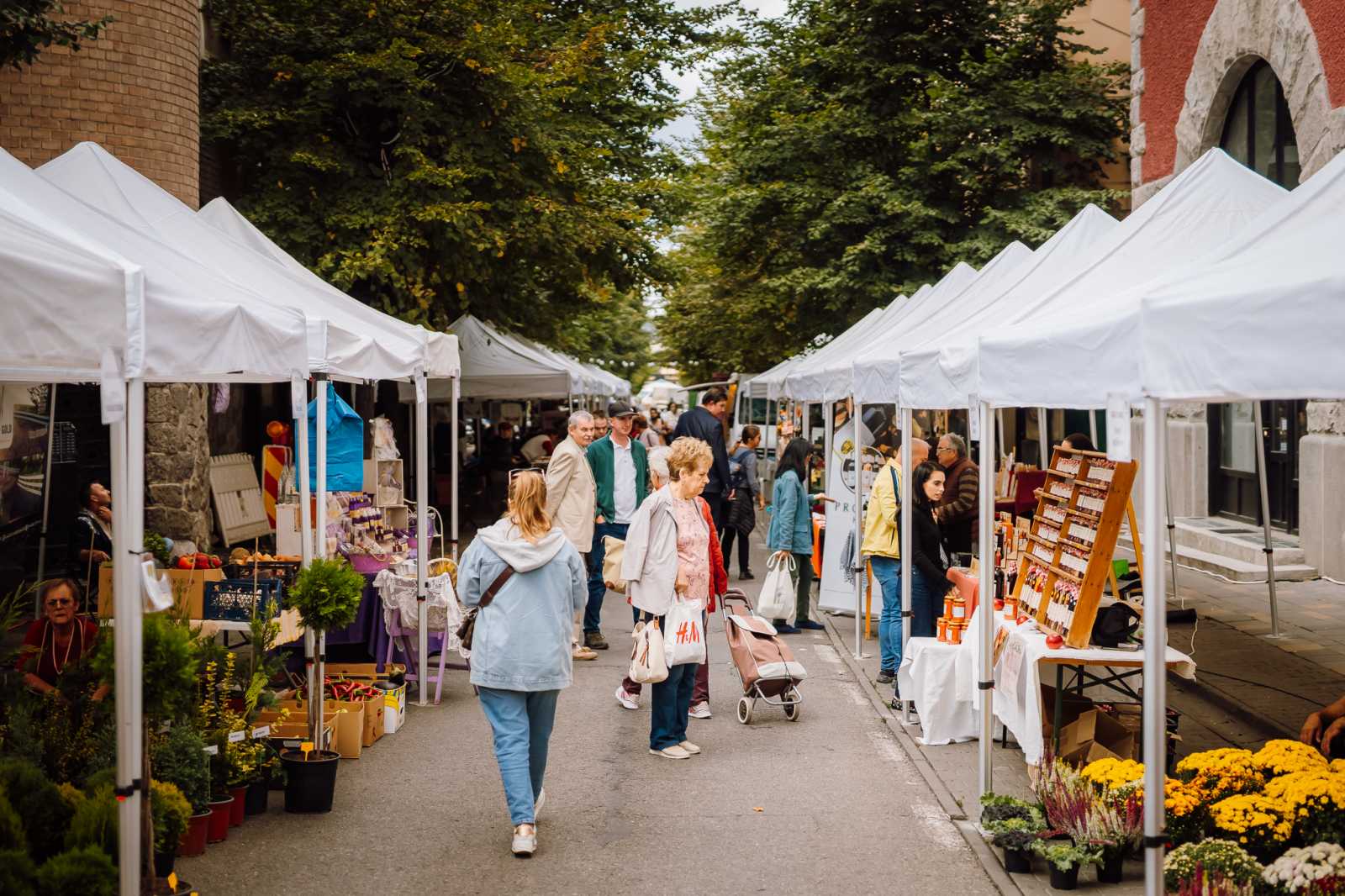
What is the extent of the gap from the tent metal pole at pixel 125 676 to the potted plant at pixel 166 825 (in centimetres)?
68

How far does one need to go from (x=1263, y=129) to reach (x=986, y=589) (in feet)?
36.9

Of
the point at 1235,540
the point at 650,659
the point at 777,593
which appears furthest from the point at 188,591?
the point at 1235,540

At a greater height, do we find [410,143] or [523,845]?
[410,143]

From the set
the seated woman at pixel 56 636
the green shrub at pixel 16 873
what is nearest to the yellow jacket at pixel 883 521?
the seated woman at pixel 56 636

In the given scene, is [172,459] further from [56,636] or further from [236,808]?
[236,808]

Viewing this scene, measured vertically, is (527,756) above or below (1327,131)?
below

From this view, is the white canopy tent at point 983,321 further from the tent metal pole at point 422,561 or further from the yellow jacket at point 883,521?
the tent metal pole at point 422,561

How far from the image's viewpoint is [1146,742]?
175 inches

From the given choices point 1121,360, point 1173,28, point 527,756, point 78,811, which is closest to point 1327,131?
point 1173,28

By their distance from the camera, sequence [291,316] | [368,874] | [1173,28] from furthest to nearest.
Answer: [1173,28] < [291,316] < [368,874]

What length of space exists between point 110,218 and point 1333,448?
454 inches

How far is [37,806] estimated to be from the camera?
15.9 feet

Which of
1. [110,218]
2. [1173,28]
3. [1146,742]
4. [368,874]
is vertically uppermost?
[1173,28]

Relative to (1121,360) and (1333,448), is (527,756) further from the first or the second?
(1333,448)
